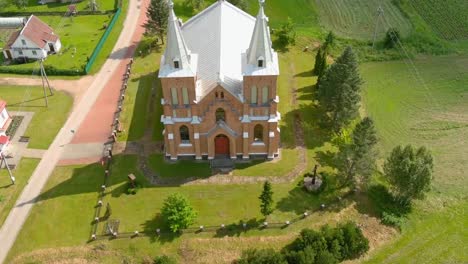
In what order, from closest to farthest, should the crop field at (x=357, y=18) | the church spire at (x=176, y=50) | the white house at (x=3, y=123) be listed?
the church spire at (x=176, y=50) → the white house at (x=3, y=123) → the crop field at (x=357, y=18)

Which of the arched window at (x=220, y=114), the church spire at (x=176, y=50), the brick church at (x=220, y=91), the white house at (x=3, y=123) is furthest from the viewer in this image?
the white house at (x=3, y=123)

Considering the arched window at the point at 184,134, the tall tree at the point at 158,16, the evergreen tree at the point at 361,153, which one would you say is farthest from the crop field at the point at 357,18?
the arched window at the point at 184,134

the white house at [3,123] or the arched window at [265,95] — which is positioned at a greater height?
the arched window at [265,95]

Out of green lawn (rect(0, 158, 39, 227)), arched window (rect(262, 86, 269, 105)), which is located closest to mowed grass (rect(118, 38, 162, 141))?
green lawn (rect(0, 158, 39, 227))

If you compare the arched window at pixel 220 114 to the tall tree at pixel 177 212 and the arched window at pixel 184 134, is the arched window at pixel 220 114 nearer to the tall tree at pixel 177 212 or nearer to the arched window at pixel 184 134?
the arched window at pixel 184 134

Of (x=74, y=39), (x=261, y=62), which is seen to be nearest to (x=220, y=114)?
(x=261, y=62)
